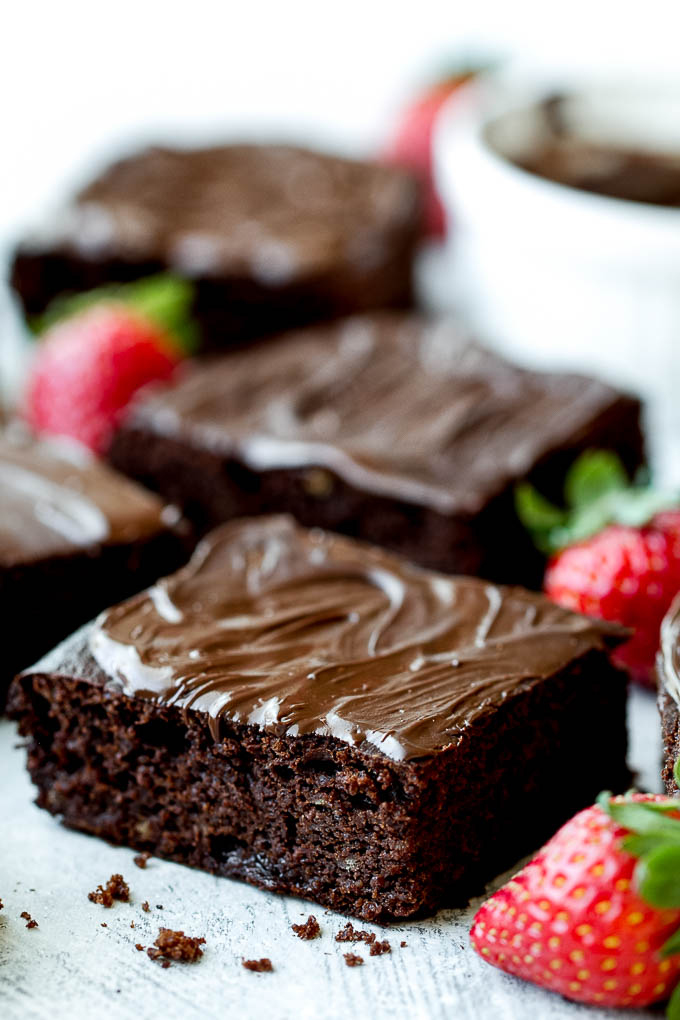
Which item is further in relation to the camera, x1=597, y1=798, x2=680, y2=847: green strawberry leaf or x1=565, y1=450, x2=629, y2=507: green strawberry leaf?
x1=565, y1=450, x2=629, y2=507: green strawberry leaf

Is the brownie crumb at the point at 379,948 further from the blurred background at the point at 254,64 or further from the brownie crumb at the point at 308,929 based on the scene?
the blurred background at the point at 254,64

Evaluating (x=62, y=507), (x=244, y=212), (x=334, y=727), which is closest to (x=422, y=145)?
(x=244, y=212)

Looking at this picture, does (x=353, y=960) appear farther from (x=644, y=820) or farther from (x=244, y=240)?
(x=244, y=240)

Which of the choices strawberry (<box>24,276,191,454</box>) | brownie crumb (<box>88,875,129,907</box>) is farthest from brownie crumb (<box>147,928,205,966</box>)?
strawberry (<box>24,276,191,454</box>)

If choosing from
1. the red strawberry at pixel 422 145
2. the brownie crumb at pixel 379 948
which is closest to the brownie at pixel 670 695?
the brownie crumb at pixel 379 948

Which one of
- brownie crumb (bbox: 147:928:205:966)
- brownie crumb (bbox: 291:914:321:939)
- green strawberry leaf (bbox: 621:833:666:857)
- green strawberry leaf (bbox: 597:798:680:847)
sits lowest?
brownie crumb (bbox: 291:914:321:939)

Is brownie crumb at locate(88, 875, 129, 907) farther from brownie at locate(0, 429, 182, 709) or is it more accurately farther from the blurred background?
the blurred background

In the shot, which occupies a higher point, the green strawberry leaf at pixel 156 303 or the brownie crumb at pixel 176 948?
the green strawberry leaf at pixel 156 303

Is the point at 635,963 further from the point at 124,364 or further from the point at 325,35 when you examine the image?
the point at 325,35
